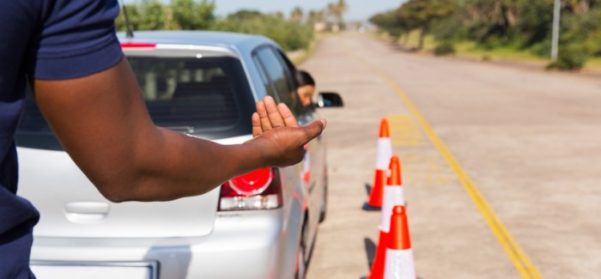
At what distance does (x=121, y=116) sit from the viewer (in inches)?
48.0

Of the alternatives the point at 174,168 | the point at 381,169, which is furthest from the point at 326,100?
the point at 174,168

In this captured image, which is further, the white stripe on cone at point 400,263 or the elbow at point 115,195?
the white stripe on cone at point 400,263

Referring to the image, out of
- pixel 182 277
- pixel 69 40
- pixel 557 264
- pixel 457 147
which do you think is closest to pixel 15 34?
pixel 69 40

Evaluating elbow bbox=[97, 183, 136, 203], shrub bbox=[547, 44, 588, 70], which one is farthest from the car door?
shrub bbox=[547, 44, 588, 70]

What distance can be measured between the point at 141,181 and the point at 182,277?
2003mm

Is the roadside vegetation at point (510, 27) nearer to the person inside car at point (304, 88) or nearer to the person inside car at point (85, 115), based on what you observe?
the person inside car at point (304, 88)

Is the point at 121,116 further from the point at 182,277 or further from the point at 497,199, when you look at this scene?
the point at 497,199

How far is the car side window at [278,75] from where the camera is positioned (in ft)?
14.5

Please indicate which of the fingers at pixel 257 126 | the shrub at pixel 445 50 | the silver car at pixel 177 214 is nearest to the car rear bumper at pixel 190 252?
the silver car at pixel 177 214

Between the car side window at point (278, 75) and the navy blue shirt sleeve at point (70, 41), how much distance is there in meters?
3.12

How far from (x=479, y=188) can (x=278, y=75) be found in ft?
13.0

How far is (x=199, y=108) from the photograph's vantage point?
3752 millimetres

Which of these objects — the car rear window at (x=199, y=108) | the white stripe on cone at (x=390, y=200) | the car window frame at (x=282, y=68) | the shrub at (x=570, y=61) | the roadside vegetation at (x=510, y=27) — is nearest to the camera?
the car rear window at (x=199, y=108)

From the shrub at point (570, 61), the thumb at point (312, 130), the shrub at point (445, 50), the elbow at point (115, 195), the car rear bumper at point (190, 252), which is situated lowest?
the shrub at point (445, 50)
